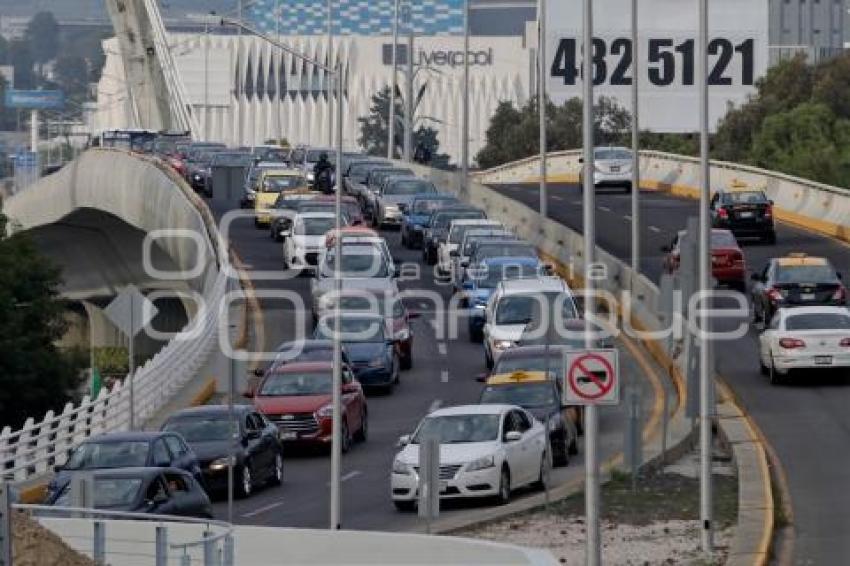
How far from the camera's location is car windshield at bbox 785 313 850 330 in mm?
39844

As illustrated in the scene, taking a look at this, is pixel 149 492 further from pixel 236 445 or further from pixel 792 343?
pixel 792 343

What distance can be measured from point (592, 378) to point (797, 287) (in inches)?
873

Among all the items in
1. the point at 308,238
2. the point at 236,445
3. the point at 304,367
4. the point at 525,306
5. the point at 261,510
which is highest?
the point at 308,238

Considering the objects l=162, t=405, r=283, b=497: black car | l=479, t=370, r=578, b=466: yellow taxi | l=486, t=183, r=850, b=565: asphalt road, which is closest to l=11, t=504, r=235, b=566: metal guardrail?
l=486, t=183, r=850, b=565: asphalt road

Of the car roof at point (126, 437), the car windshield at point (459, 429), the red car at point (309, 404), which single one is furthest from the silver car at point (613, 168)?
the car roof at point (126, 437)

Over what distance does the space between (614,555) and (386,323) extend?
63.6 ft

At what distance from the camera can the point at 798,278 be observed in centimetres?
4647

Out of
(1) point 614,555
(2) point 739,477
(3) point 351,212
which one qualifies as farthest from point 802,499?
(3) point 351,212

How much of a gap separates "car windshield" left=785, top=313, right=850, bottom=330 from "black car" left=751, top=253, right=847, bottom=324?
17.3 feet

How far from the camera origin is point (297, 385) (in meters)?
37.5

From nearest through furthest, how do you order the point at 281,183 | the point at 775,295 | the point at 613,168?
the point at 775,295 < the point at 281,183 < the point at 613,168

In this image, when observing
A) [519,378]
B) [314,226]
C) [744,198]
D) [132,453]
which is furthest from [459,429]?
[744,198]

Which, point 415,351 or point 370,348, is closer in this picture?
point 370,348

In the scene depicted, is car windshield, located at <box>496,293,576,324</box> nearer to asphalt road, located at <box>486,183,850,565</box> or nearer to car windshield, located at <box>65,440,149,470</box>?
asphalt road, located at <box>486,183,850,565</box>
